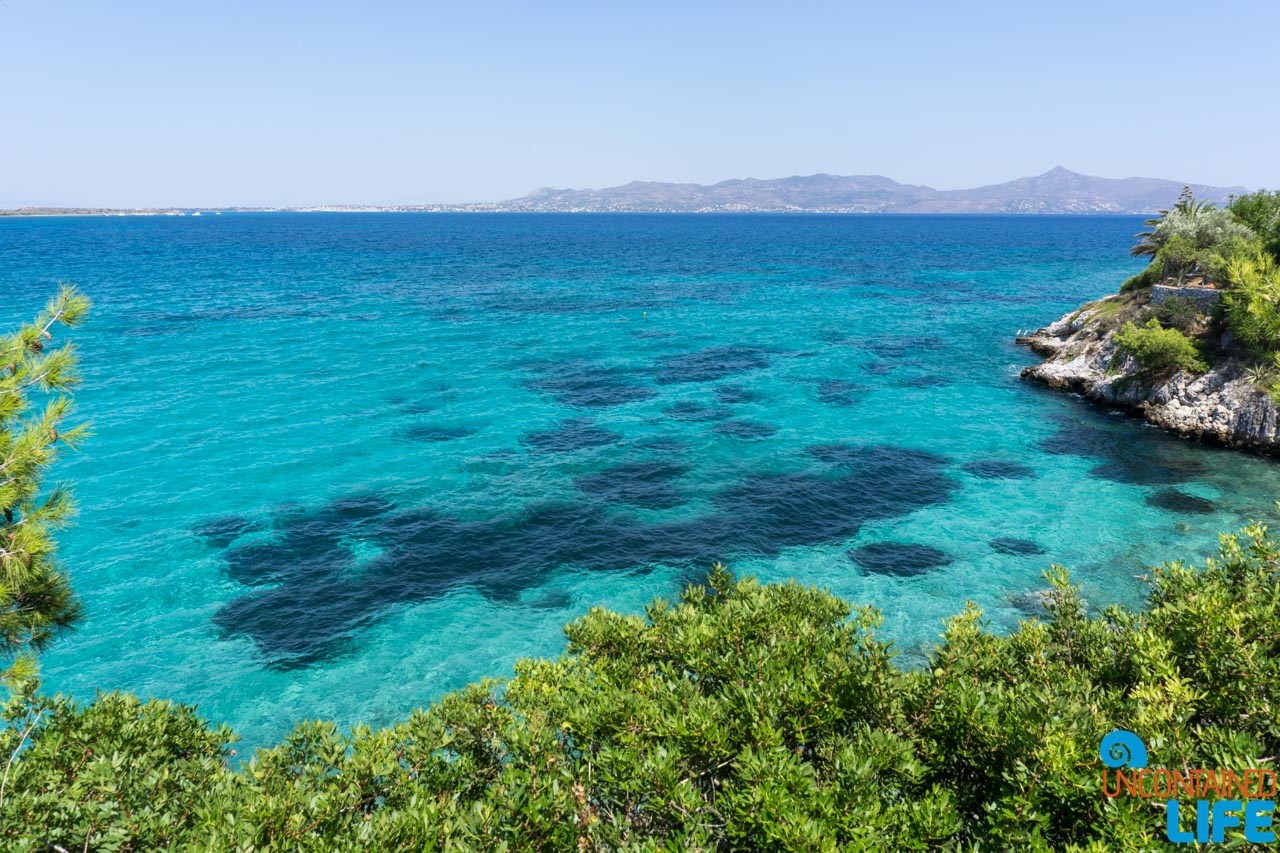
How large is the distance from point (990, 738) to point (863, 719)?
88.9 inches

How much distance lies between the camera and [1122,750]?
10.0 metres

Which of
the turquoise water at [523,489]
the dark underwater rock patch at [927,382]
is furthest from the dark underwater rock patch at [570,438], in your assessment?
the dark underwater rock patch at [927,382]

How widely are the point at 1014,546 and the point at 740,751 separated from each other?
90.4ft

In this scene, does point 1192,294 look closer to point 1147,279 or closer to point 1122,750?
point 1147,279

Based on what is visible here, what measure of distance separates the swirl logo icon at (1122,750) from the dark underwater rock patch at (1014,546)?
25.0 metres

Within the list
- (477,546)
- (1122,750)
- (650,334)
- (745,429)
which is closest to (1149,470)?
(745,429)

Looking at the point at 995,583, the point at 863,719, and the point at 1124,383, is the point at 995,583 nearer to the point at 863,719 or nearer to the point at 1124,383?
the point at 863,719

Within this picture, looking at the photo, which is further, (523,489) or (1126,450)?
(1126,450)

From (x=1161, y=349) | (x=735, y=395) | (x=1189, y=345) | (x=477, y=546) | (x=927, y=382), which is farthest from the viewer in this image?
(x=927, y=382)

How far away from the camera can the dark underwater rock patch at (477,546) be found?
28.4 metres

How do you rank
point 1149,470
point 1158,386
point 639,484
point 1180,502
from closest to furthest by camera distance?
point 1180,502, point 639,484, point 1149,470, point 1158,386

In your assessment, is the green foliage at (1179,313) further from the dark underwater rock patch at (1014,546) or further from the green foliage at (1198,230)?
the dark underwater rock patch at (1014,546)

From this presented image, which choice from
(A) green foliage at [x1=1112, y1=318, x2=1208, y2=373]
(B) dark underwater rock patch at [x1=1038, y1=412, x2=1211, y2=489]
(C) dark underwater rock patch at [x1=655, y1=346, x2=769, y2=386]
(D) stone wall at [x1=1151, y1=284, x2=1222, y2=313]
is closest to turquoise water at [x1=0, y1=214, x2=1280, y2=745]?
(B) dark underwater rock patch at [x1=1038, y1=412, x2=1211, y2=489]

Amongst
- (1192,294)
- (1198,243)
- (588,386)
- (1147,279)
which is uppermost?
(1198,243)
